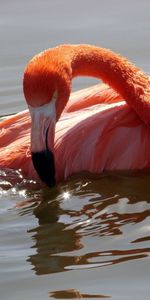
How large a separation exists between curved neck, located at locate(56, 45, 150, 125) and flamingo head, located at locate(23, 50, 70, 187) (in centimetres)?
35

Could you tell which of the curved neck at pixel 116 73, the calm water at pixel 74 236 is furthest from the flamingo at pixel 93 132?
the calm water at pixel 74 236

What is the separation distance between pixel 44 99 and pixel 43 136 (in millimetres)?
259

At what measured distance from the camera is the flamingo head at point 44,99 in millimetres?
6492

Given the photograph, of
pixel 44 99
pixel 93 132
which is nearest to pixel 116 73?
pixel 93 132

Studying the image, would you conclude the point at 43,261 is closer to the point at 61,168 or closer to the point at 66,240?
the point at 66,240

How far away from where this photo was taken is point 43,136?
664 cm

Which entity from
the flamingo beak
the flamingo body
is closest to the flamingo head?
the flamingo beak

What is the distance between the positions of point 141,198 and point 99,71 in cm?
97

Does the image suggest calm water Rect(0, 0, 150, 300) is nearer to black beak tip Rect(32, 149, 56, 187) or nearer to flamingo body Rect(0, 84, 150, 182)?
flamingo body Rect(0, 84, 150, 182)

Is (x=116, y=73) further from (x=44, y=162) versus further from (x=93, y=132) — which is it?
(x=44, y=162)

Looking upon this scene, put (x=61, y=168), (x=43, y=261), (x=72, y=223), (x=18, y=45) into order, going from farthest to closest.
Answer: (x=18, y=45), (x=61, y=168), (x=72, y=223), (x=43, y=261)

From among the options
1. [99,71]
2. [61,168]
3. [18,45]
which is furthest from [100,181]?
[18,45]

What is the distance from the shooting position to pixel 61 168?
705 cm

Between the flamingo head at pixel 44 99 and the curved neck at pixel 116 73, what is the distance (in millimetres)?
346
